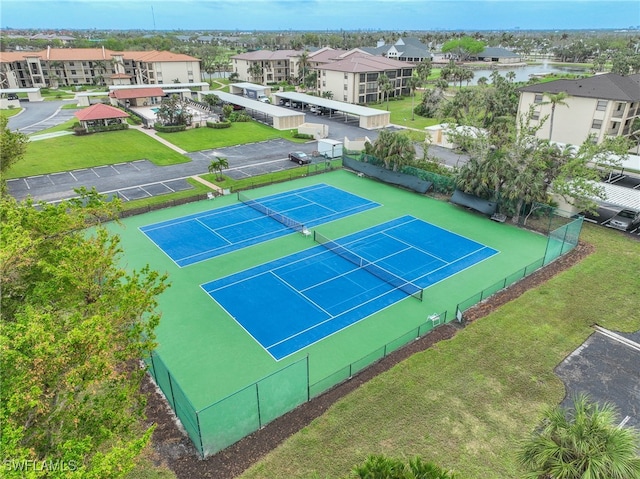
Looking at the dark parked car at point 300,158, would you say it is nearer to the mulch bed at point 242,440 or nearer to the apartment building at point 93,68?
the mulch bed at point 242,440

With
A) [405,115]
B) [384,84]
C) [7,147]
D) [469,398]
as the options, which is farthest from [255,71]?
[469,398]

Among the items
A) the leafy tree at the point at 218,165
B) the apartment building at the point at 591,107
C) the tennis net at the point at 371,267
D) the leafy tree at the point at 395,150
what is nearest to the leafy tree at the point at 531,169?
the leafy tree at the point at 395,150

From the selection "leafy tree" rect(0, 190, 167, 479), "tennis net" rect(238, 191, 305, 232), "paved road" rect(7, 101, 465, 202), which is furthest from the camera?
"paved road" rect(7, 101, 465, 202)

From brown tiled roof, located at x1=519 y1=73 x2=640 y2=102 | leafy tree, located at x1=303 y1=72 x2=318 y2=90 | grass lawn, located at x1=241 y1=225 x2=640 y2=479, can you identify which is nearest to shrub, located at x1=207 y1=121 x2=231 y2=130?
leafy tree, located at x1=303 y1=72 x2=318 y2=90

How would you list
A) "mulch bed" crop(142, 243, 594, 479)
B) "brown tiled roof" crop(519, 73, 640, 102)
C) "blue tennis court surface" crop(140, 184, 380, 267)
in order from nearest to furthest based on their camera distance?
"mulch bed" crop(142, 243, 594, 479) < "blue tennis court surface" crop(140, 184, 380, 267) < "brown tiled roof" crop(519, 73, 640, 102)

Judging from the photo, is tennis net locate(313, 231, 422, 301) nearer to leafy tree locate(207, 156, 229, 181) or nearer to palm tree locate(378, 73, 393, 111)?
leafy tree locate(207, 156, 229, 181)
